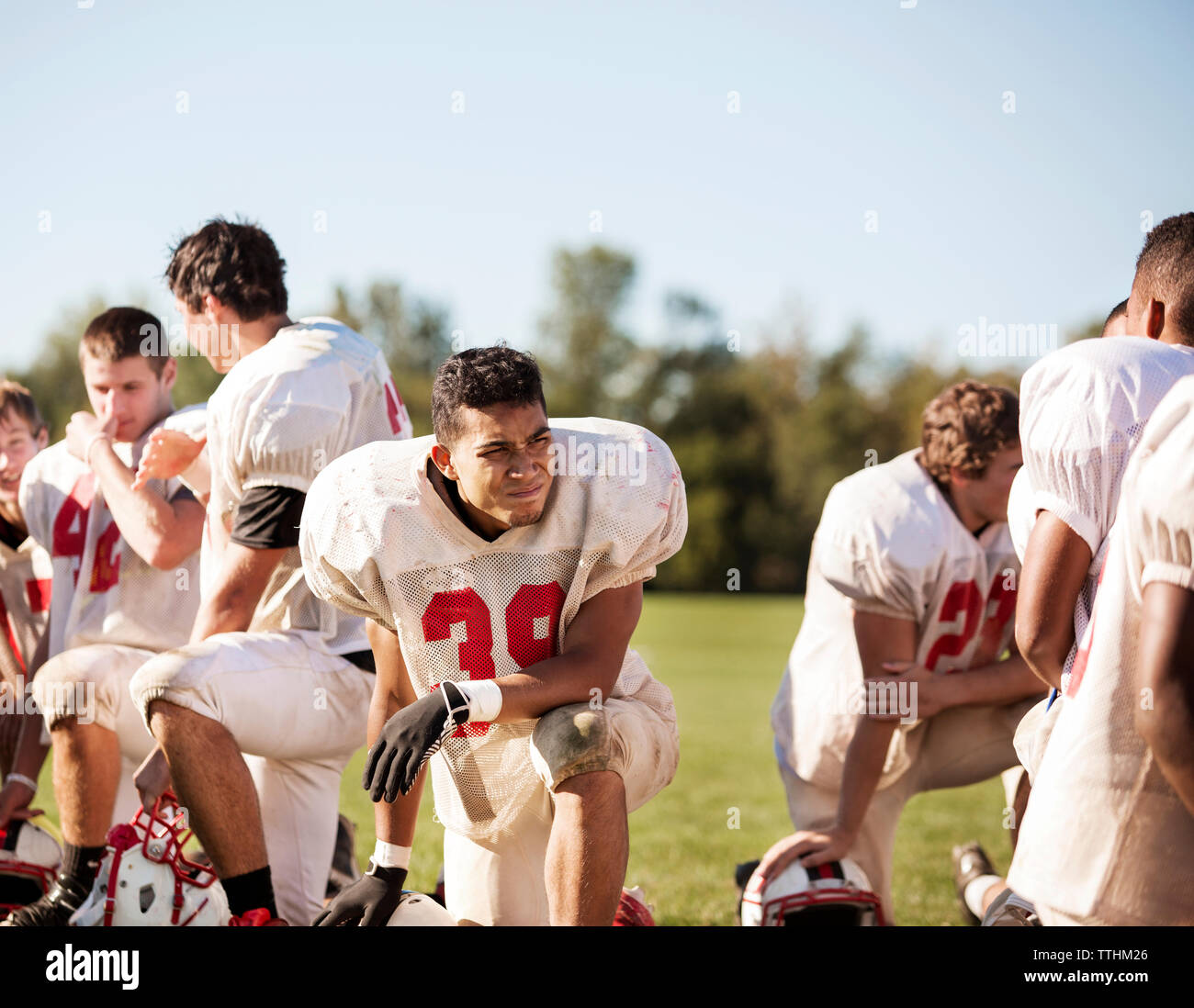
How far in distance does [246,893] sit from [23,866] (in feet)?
3.77

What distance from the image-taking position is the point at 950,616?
409cm

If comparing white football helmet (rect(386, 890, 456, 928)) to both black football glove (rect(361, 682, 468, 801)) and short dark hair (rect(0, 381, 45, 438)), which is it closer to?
black football glove (rect(361, 682, 468, 801))

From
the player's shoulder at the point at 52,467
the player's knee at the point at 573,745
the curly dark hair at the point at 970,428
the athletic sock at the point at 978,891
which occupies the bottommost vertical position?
the athletic sock at the point at 978,891

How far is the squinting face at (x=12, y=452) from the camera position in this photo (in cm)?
476

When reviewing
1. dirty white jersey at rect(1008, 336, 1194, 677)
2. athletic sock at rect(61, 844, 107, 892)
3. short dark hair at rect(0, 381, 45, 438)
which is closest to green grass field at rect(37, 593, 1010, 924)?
athletic sock at rect(61, 844, 107, 892)

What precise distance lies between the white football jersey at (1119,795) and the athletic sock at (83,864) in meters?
2.86

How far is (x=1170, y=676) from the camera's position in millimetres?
1912

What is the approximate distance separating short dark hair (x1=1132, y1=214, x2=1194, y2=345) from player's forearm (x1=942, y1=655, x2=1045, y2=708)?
1514 millimetres

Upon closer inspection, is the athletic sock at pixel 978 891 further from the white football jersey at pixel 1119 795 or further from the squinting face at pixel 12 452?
the squinting face at pixel 12 452

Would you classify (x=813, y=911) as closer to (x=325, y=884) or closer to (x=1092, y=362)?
(x=325, y=884)

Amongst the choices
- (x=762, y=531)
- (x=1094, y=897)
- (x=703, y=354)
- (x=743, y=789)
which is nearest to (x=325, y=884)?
(x=1094, y=897)

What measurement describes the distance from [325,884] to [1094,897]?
8.23ft

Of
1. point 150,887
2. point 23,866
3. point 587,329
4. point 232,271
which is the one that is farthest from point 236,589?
point 587,329

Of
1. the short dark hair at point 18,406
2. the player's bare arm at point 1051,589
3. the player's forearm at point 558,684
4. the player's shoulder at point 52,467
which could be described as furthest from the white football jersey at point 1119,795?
the short dark hair at point 18,406
